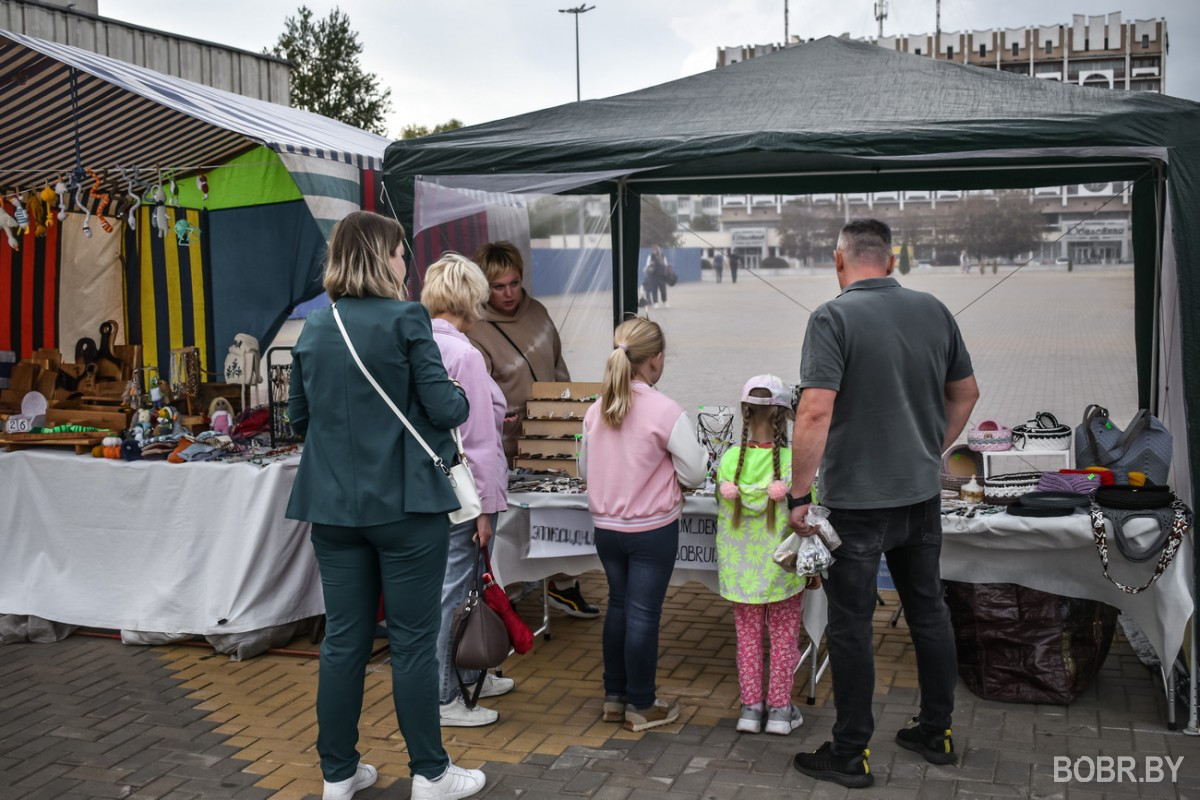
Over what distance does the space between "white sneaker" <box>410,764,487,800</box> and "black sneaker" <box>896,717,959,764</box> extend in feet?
4.42

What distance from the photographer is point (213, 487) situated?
15.5 ft

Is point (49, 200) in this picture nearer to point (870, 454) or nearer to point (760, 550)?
point (760, 550)

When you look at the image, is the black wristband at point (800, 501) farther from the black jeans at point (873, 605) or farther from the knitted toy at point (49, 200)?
the knitted toy at point (49, 200)

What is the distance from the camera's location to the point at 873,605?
334cm

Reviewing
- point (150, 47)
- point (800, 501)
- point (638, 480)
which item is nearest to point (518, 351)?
point (638, 480)

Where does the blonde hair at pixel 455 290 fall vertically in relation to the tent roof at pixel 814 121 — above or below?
below

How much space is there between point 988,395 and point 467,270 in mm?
3240

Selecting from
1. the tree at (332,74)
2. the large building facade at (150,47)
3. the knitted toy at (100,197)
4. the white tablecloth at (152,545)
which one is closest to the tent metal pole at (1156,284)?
the white tablecloth at (152,545)

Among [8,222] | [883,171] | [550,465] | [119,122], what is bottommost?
[550,465]

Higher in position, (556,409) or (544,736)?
(556,409)

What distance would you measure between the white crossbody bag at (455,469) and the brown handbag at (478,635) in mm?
515

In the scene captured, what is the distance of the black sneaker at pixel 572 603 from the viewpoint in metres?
5.21

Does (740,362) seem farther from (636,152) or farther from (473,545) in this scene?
(473,545)

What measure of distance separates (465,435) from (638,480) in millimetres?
619
